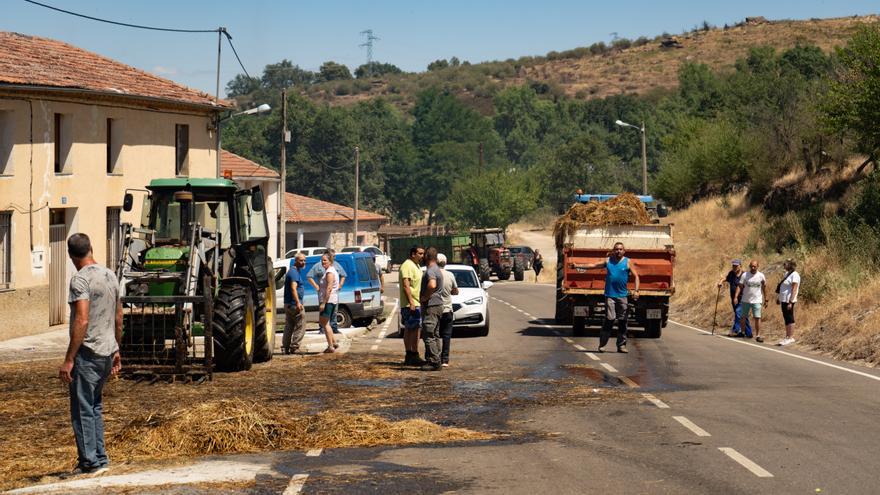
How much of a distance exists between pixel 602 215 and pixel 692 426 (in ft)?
46.9

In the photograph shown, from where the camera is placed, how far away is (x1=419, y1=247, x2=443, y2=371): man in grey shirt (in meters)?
17.9

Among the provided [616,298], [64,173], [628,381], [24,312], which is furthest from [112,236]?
[628,381]

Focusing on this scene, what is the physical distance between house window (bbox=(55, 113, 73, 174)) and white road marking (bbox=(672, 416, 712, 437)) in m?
20.1

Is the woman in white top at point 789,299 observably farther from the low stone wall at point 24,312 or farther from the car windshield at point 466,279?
the low stone wall at point 24,312

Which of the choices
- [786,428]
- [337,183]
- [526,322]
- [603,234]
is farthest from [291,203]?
[786,428]

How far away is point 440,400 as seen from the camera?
46.5 ft

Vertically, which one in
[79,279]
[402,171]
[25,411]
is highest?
[402,171]

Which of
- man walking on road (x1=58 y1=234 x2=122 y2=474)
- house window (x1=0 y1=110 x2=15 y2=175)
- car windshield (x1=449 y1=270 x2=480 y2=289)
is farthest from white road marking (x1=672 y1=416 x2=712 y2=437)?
house window (x1=0 y1=110 x2=15 y2=175)

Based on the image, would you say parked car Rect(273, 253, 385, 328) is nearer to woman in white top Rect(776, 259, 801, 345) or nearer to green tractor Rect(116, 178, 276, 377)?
green tractor Rect(116, 178, 276, 377)

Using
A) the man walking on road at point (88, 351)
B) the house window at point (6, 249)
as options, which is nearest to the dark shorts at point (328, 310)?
the house window at point (6, 249)

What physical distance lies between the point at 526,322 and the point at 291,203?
4969cm

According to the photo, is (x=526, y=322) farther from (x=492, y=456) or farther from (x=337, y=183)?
(x=337, y=183)

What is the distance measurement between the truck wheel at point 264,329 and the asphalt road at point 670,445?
3.29 metres

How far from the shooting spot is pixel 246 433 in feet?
36.4
